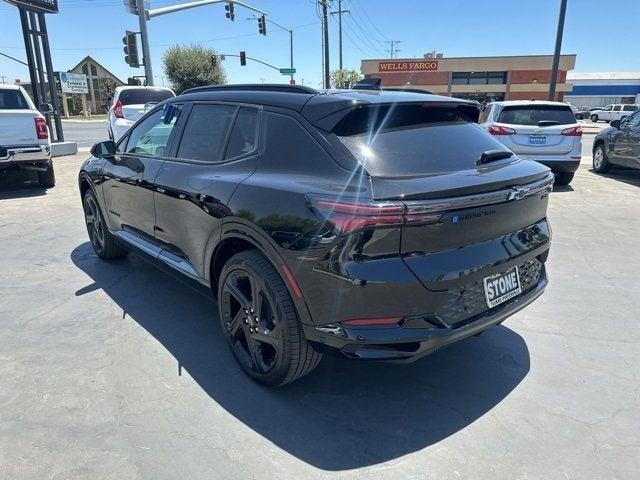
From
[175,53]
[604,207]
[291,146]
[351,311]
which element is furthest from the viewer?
[175,53]

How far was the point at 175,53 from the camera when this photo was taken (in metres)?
48.2

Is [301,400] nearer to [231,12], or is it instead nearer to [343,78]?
[231,12]

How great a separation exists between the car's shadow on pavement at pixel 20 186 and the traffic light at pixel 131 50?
845cm

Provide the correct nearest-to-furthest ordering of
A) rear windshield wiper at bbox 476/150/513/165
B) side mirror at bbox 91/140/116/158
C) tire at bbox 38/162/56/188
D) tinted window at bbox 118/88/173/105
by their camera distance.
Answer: rear windshield wiper at bbox 476/150/513/165 < side mirror at bbox 91/140/116/158 < tire at bbox 38/162/56/188 < tinted window at bbox 118/88/173/105

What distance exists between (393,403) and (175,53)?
170 feet

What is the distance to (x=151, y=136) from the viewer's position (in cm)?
413

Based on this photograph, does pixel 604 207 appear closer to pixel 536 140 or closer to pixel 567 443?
pixel 536 140

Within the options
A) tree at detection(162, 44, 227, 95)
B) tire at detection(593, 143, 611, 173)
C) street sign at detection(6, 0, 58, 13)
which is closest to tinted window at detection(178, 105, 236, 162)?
tire at detection(593, 143, 611, 173)

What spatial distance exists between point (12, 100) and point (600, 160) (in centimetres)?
1299

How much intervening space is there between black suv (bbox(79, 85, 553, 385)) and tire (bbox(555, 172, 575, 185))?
7.55m

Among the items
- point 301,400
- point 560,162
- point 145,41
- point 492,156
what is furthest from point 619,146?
point 145,41

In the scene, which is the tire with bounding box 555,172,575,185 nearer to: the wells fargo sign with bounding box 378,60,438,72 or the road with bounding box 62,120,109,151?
the road with bounding box 62,120,109,151

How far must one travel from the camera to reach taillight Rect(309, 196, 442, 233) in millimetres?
2205

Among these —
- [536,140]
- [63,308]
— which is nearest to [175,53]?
[536,140]
